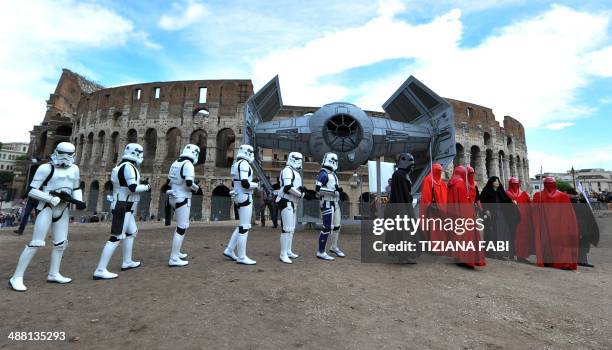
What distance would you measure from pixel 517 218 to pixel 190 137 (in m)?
24.4

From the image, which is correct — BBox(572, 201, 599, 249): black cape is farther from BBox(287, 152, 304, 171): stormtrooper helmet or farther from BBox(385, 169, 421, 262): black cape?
BBox(287, 152, 304, 171): stormtrooper helmet

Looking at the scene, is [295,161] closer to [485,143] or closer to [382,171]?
[382,171]

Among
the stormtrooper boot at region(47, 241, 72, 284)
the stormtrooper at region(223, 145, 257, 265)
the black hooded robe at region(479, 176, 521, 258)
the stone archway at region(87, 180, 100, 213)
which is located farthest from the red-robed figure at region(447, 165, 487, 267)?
the stone archway at region(87, 180, 100, 213)

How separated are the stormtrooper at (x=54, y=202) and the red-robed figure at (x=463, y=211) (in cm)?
537

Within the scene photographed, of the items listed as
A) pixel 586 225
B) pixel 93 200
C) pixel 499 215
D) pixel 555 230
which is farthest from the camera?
pixel 93 200

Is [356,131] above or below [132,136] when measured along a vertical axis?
below

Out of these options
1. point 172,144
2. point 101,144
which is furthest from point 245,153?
point 101,144

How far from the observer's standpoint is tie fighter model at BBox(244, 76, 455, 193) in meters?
7.71

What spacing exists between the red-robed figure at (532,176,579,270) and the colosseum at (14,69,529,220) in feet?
54.3

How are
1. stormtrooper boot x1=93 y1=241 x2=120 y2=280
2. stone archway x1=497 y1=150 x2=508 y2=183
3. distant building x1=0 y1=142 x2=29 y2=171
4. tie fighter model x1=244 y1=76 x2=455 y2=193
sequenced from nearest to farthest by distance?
stormtrooper boot x1=93 y1=241 x2=120 y2=280 < tie fighter model x1=244 y1=76 x2=455 y2=193 < stone archway x1=497 y1=150 x2=508 y2=183 < distant building x1=0 y1=142 x2=29 y2=171

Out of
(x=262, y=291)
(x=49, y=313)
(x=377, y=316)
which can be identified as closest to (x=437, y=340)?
(x=377, y=316)

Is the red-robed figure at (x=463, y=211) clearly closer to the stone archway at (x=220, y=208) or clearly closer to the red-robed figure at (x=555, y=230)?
the red-robed figure at (x=555, y=230)

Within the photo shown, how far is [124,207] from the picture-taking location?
3.89m

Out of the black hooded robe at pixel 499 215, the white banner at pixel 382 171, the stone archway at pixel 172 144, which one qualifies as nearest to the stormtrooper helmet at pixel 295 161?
the black hooded robe at pixel 499 215
